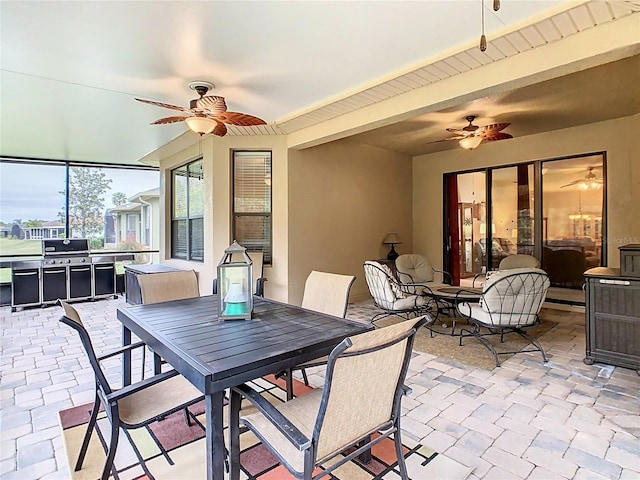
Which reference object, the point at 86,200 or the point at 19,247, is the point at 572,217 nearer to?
the point at 86,200

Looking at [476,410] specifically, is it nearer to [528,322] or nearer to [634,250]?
[528,322]

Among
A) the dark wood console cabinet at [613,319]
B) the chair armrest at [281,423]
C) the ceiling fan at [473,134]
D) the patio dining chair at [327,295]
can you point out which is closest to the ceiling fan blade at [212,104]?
the patio dining chair at [327,295]

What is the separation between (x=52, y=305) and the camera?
6.36 meters

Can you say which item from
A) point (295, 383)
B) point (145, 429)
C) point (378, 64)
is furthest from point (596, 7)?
point (145, 429)

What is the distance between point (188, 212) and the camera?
6457 mm

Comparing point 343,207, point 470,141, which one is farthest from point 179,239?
point 470,141

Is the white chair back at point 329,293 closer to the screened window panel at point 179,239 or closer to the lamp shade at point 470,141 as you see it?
the lamp shade at point 470,141

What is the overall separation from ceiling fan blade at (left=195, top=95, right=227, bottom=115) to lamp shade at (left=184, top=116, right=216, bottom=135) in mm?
99

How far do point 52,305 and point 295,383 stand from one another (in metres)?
5.68

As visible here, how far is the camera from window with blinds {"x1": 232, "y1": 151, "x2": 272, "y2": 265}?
5691mm

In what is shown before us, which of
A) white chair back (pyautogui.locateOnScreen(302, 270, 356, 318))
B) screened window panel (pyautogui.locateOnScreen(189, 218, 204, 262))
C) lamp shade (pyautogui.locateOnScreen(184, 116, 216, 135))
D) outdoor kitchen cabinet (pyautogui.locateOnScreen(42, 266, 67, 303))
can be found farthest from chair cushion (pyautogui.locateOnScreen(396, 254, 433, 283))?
outdoor kitchen cabinet (pyautogui.locateOnScreen(42, 266, 67, 303))

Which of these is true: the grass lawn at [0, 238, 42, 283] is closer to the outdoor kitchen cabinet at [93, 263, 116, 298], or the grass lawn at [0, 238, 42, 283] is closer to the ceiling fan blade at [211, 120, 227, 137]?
the outdoor kitchen cabinet at [93, 263, 116, 298]

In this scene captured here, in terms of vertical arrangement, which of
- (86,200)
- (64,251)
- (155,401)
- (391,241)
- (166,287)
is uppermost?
(86,200)

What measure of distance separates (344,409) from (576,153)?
20.2 ft
